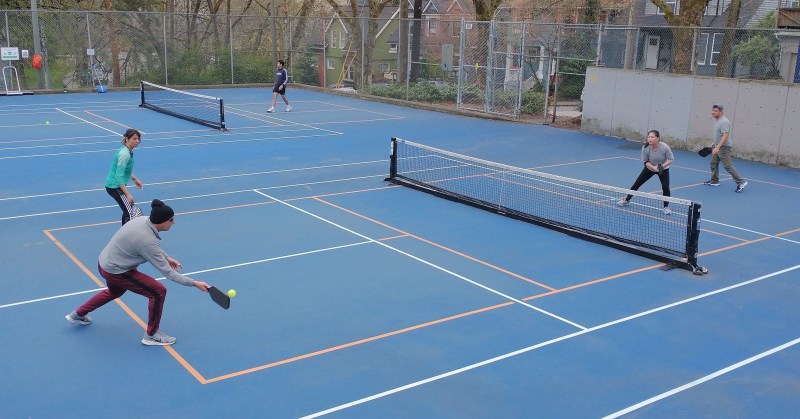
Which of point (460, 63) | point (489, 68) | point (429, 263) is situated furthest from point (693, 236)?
point (460, 63)

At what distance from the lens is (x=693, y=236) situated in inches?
444

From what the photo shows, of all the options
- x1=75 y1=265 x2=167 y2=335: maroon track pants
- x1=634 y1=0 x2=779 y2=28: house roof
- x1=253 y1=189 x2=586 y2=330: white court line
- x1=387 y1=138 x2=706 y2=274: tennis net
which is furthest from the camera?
x1=634 y1=0 x2=779 y2=28: house roof

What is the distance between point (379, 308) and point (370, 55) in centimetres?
2972

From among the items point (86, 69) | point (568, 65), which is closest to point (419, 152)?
point (568, 65)

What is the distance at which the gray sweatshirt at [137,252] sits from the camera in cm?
781

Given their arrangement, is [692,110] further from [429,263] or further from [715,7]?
[715,7]

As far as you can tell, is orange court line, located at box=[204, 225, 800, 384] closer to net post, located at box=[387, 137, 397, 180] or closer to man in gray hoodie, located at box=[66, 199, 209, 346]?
man in gray hoodie, located at box=[66, 199, 209, 346]

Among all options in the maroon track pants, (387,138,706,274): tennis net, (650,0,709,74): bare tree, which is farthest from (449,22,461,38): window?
the maroon track pants

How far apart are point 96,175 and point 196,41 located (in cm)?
2335

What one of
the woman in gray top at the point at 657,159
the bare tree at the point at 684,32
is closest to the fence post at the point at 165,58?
the bare tree at the point at 684,32

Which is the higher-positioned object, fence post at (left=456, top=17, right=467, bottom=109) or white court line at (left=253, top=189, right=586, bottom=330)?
fence post at (left=456, top=17, right=467, bottom=109)

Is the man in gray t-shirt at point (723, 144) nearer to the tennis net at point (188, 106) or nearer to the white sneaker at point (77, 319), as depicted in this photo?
the white sneaker at point (77, 319)

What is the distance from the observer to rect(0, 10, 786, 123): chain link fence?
2895cm

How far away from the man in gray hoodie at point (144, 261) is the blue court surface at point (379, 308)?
0.44m
